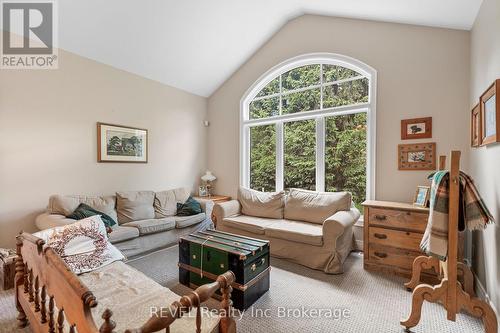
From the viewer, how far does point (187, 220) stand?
150 inches

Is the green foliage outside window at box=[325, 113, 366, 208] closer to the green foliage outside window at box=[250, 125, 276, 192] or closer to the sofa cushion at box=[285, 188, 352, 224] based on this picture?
the sofa cushion at box=[285, 188, 352, 224]

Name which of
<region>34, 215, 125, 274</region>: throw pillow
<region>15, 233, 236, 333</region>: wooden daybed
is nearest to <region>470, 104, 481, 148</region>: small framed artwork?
<region>15, 233, 236, 333</region>: wooden daybed

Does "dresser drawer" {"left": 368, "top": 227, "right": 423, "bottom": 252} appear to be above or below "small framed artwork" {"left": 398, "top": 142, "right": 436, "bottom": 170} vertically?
below

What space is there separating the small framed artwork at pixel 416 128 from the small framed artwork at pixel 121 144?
4.02m

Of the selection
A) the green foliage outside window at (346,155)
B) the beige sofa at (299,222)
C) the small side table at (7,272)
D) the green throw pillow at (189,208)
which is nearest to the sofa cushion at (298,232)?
the beige sofa at (299,222)

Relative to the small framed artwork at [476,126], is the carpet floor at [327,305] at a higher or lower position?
lower

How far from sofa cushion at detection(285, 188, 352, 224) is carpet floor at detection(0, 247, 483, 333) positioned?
0.73 metres

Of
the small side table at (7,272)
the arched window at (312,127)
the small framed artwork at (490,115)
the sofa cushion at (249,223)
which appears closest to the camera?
the small framed artwork at (490,115)

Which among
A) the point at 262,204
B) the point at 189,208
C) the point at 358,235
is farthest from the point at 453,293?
the point at 189,208

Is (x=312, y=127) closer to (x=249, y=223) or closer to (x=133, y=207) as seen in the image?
(x=249, y=223)

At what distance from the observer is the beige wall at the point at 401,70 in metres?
2.94

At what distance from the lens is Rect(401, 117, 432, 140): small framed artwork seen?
310cm

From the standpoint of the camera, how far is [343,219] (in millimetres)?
2895

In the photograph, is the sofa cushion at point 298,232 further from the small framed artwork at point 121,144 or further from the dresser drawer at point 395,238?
the small framed artwork at point 121,144
